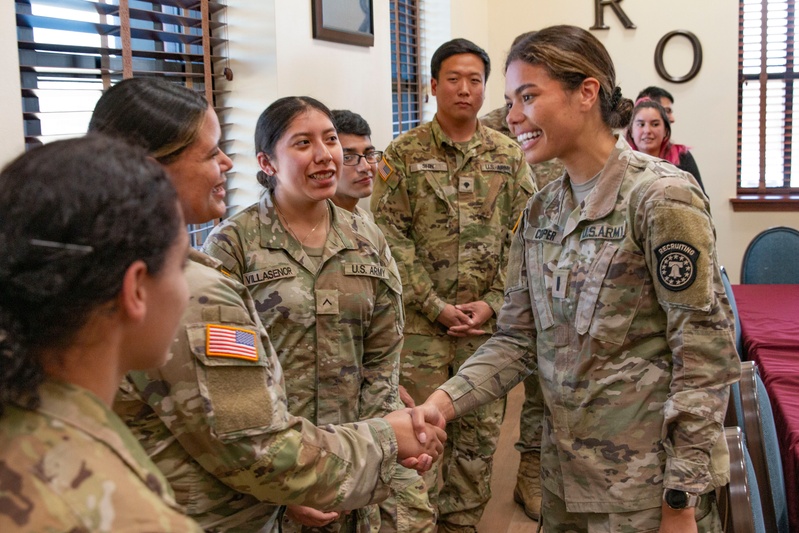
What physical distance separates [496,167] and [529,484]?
1.31 meters

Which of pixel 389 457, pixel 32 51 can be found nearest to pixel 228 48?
pixel 32 51

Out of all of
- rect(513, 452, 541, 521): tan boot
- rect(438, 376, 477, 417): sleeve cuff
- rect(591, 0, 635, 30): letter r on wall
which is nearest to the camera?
rect(438, 376, 477, 417): sleeve cuff

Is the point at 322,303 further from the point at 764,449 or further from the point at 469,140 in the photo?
the point at 469,140

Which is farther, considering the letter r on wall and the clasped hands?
the letter r on wall

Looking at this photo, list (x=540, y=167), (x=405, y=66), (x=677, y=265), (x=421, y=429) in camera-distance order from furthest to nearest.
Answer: (x=405, y=66) < (x=540, y=167) < (x=421, y=429) < (x=677, y=265)

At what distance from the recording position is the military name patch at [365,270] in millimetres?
1896

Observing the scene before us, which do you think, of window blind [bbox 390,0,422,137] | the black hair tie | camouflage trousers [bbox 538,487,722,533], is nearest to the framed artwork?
window blind [bbox 390,0,422,137]

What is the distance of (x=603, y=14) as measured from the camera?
5.76 meters

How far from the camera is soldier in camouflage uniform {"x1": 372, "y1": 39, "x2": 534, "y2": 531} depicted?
115 inches

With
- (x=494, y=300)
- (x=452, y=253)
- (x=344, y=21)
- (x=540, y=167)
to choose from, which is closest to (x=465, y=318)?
(x=494, y=300)

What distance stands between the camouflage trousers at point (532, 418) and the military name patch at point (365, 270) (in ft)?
4.72

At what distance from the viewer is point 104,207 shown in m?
0.69

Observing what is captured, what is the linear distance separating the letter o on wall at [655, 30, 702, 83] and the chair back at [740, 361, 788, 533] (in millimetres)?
4130

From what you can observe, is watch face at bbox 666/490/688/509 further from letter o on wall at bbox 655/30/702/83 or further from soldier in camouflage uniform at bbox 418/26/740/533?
letter o on wall at bbox 655/30/702/83
